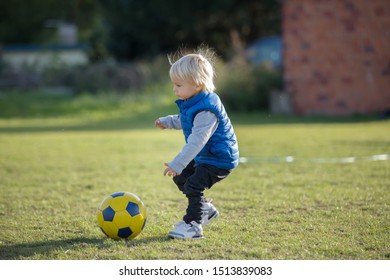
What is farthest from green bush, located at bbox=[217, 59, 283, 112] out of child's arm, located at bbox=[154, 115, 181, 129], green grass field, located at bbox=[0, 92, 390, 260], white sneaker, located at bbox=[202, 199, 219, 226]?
white sneaker, located at bbox=[202, 199, 219, 226]

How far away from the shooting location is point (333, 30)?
19.5m

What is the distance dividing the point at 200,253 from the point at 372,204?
2.43m

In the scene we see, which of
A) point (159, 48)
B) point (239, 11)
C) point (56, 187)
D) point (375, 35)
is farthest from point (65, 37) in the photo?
point (56, 187)

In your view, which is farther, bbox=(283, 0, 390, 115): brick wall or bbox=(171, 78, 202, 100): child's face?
bbox=(283, 0, 390, 115): brick wall

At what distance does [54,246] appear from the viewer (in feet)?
15.7

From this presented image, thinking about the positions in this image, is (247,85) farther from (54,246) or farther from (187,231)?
(54,246)

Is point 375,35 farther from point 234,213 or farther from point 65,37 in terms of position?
point 65,37

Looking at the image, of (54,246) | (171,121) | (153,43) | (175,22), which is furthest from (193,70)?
(153,43)

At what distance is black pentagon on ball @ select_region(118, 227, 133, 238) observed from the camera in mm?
4945

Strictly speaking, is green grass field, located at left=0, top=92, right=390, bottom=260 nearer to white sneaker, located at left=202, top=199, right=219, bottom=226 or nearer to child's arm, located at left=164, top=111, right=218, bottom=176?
white sneaker, located at left=202, top=199, right=219, bottom=226

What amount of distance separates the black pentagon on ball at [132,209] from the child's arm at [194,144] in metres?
0.43

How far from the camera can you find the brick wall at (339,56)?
19188mm

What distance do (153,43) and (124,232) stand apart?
33.6 metres

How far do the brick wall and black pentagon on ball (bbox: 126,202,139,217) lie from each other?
15319 millimetres
